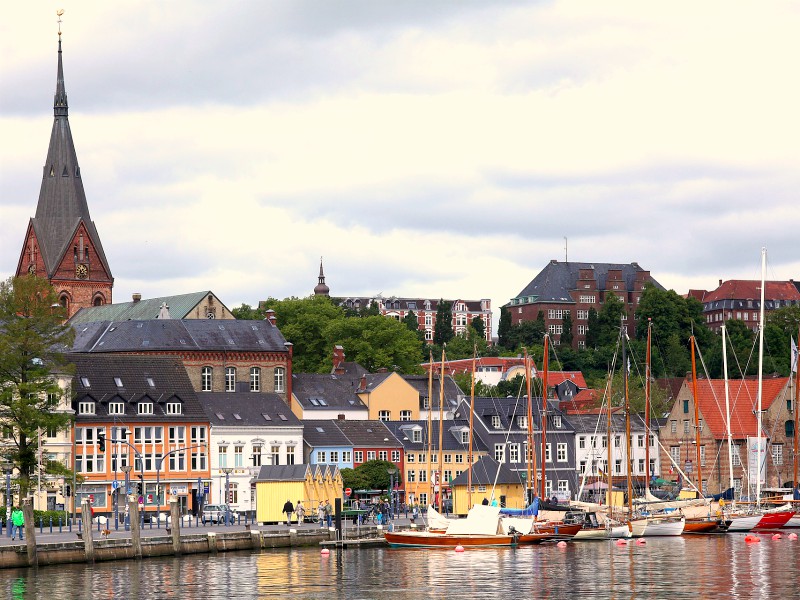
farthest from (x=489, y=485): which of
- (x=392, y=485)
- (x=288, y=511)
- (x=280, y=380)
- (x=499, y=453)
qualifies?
(x=280, y=380)

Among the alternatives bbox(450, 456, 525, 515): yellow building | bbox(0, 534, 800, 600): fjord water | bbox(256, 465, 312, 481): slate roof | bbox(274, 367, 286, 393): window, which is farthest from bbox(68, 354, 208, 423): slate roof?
bbox(0, 534, 800, 600): fjord water

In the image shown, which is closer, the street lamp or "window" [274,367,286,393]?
the street lamp

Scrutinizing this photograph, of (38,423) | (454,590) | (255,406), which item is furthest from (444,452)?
(454,590)

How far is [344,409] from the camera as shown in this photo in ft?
487

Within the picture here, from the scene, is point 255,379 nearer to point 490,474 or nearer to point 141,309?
point 141,309

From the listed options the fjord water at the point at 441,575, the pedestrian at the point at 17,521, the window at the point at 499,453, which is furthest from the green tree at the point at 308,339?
the fjord water at the point at 441,575

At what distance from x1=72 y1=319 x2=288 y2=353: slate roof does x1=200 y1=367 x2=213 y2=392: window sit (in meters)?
1.97

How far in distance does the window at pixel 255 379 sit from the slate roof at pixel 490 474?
1186 inches

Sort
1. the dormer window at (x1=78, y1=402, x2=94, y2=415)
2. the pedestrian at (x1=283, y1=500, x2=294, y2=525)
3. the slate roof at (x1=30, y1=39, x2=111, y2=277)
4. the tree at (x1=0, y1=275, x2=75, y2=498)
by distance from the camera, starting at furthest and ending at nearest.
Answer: the slate roof at (x1=30, y1=39, x2=111, y2=277) → the dormer window at (x1=78, y1=402, x2=94, y2=415) → the pedestrian at (x1=283, y1=500, x2=294, y2=525) → the tree at (x1=0, y1=275, x2=75, y2=498)

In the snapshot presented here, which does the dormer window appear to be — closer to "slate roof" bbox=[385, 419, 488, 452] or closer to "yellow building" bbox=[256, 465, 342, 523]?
"yellow building" bbox=[256, 465, 342, 523]

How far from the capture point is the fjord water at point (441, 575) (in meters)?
67.3

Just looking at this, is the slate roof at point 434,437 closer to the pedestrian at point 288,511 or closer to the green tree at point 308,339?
the pedestrian at point 288,511

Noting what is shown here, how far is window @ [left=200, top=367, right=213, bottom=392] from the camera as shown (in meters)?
149

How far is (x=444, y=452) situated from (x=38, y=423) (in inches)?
2310
